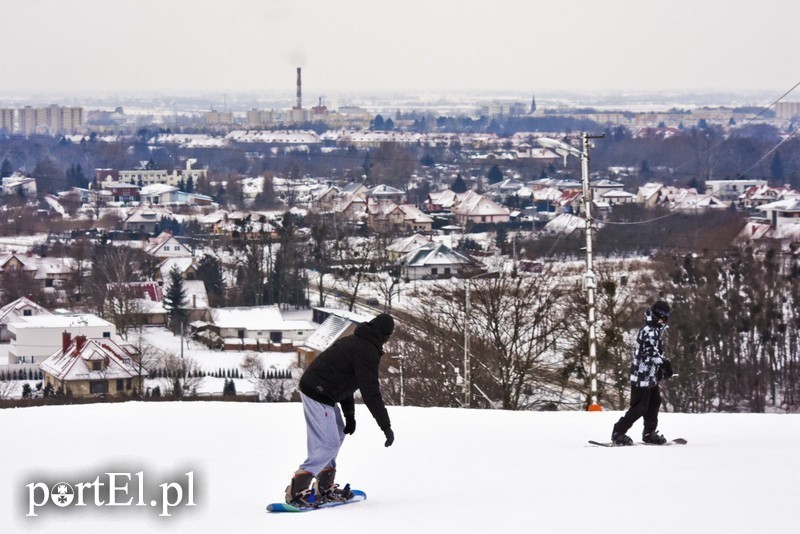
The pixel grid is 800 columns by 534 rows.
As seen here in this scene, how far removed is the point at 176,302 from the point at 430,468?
2328 centimetres

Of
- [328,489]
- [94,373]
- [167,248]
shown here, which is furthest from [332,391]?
[167,248]

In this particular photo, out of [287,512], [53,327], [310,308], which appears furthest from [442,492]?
[310,308]

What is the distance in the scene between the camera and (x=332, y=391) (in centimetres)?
429

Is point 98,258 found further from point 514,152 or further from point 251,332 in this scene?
point 514,152

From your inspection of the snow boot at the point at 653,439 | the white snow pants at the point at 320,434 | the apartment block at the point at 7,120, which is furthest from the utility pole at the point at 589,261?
the apartment block at the point at 7,120

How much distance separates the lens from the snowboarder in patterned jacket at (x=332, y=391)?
14.0ft

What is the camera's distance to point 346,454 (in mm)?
5543

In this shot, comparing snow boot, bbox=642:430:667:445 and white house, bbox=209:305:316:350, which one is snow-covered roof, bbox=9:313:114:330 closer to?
white house, bbox=209:305:316:350

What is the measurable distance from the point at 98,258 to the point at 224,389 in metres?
19.2

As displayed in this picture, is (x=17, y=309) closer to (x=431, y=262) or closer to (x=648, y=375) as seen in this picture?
(x=431, y=262)

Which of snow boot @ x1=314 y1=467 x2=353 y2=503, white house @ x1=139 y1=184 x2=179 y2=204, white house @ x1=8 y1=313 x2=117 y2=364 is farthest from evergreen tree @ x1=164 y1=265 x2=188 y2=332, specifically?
white house @ x1=139 y1=184 x2=179 y2=204

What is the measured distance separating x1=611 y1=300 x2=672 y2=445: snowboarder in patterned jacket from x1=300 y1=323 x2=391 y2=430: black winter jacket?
155cm

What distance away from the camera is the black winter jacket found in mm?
4254

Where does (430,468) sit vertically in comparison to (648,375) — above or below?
below
